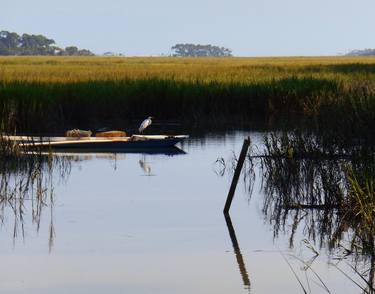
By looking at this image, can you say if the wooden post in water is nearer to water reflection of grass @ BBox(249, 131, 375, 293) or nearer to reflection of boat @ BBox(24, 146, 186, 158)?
water reflection of grass @ BBox(249, 131, 375, 293)

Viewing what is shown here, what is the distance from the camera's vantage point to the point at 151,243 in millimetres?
9594

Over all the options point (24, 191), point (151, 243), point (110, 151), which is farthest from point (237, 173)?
point (110, 151)

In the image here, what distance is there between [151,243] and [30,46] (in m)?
145

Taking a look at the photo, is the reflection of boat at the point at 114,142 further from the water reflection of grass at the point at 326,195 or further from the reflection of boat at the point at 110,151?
the water reflection of grass at the point at 326,195

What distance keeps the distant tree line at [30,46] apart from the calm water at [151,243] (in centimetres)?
13301

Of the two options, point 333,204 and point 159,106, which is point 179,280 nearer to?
point 333,204

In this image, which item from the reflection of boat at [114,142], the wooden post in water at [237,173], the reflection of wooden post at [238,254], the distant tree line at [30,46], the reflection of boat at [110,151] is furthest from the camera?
the distant tree line at [30,46]

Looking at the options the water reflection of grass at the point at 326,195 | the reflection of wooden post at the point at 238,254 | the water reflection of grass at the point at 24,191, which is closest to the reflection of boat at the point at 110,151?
the water reflection of grass at the point at 24,191

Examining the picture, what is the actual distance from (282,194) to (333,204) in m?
1.57

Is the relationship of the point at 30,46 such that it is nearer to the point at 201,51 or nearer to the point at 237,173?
the point at 201,51

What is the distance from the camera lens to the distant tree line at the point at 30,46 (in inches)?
5773

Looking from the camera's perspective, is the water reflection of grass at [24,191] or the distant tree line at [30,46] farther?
the distant tree line at [30,46]

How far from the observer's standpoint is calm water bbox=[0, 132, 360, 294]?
816 centimetres

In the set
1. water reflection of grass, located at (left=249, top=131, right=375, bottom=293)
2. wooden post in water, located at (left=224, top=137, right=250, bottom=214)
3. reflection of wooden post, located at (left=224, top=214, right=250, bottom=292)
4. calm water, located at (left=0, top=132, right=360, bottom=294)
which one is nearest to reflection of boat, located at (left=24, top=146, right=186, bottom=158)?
calm water, located at (left=0, top=132, right=360, bottom=294)
